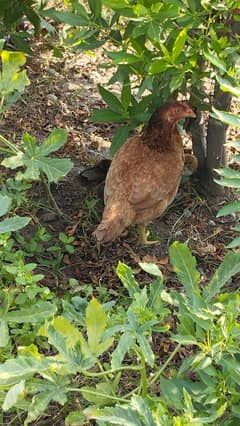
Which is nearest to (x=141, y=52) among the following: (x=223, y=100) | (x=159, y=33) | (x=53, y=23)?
(x=159, y=33)

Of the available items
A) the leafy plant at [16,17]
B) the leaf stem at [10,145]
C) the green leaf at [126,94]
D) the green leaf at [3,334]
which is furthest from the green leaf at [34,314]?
the leafy plant at [16,17]

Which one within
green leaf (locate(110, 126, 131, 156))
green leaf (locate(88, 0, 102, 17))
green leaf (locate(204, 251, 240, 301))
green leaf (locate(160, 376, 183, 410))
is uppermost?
green leaf (locate(88, 0, 102, 17))

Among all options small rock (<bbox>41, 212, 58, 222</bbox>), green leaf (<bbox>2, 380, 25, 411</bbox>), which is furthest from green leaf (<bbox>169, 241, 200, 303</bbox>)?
small rock (<bbox>41, 212, 58, 222</bbox>)

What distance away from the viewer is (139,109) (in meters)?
3.76

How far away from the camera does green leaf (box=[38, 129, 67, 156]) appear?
3223 millimetres

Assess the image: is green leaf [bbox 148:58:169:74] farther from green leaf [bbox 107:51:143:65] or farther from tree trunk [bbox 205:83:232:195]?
tree trunk [bbox 205:83:232:195]

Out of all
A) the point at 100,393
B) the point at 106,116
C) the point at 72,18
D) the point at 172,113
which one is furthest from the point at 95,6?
the point at 100,393

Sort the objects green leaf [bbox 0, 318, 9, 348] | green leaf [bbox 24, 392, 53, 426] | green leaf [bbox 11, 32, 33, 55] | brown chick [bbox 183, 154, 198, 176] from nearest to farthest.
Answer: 1. green leaf [bbox 24, 392, 53, 426]
2. green leaf [bbox 0, 318, 9, 348]
3. brown chick [bbox 183, 154, 198, 176]
4. green leaf [bbox 11, 32, 33, 55]

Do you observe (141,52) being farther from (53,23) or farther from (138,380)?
(53,23)

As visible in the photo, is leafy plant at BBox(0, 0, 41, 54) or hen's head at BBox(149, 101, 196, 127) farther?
leafy plant at BBox(0, 0, 41, 54)

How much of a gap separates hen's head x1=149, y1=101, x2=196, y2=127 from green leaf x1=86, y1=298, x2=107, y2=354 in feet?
5.69

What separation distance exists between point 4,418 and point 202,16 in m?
1.84

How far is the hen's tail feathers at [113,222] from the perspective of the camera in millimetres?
3536

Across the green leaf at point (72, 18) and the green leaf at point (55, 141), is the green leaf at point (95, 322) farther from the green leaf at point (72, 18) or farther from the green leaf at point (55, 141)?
the green leaf at point (72, 18)
